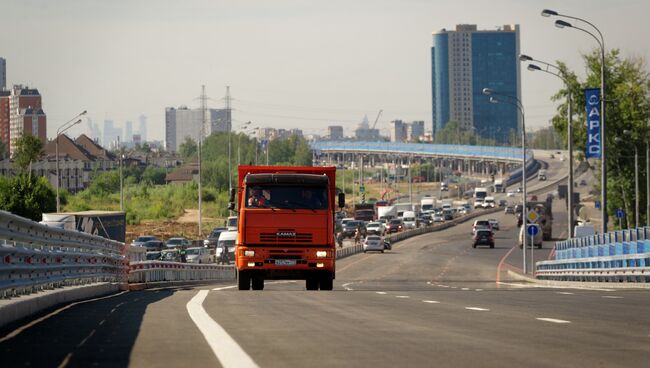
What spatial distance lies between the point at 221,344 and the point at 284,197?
64.1 feet

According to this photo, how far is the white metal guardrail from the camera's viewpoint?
707 inches

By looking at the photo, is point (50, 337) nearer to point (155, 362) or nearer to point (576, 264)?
point (155, 362)

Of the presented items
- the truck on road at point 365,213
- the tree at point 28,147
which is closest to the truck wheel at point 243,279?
the tree at point 28,147

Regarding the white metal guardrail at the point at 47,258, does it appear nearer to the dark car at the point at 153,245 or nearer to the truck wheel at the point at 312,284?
the truck wheel at the point at 312,284

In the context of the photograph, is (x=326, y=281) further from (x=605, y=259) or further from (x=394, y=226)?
(x=394, y=226)

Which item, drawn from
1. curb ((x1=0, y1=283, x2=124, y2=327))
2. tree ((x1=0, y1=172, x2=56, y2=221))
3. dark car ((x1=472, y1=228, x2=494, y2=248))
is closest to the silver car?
dark car ((x1=472, y1=228, x2=494, y2=248))

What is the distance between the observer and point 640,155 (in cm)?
10281

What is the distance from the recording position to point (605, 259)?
43.7 m

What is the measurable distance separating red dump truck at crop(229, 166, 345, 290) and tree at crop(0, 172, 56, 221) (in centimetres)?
6707

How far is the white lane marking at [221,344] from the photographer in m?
10.8

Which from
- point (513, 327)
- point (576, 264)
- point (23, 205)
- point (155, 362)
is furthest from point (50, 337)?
point (23, 205)

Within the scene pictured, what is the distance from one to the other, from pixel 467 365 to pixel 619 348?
6.75ft

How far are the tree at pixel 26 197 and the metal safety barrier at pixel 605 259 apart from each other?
5151 cm

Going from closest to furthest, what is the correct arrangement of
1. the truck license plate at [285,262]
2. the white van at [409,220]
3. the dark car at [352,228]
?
the truck license plate at [285,262] < the dark car at [352,228] < the white van at [409,220]
